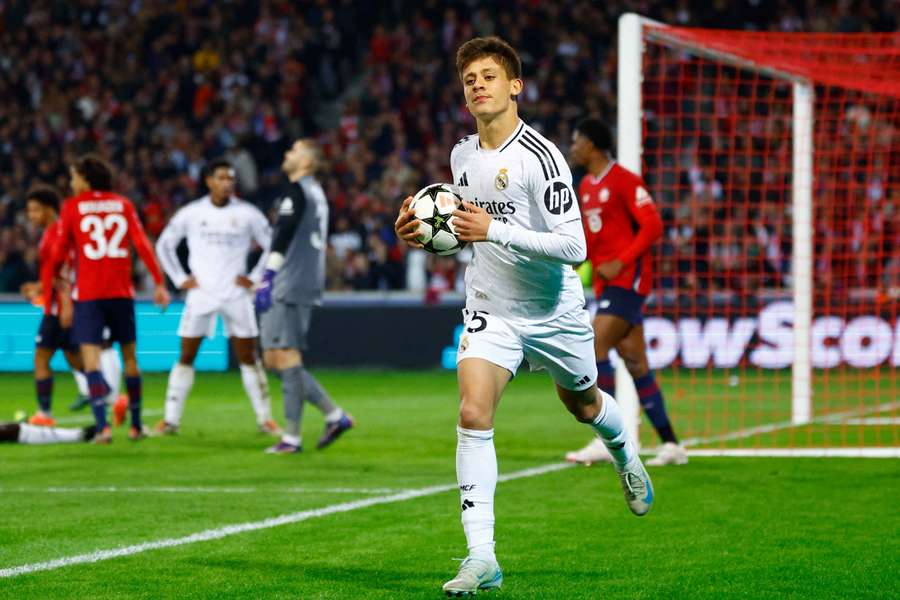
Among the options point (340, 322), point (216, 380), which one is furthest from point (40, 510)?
point (340, 322)

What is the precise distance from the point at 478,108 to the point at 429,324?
13.3 m

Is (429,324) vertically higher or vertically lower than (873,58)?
lower

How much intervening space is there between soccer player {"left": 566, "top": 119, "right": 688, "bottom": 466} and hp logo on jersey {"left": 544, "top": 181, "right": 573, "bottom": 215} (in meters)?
3.38

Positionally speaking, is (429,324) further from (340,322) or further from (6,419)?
(6,419)

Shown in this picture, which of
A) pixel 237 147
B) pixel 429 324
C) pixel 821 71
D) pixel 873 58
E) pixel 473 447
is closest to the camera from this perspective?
pixel 473 447

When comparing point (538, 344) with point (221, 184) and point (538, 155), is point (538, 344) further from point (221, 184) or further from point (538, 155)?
point (221, 184)

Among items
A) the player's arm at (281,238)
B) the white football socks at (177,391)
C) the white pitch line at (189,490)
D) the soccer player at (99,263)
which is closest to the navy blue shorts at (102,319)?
the soccer player at (99,263)

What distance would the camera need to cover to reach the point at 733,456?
991 cm

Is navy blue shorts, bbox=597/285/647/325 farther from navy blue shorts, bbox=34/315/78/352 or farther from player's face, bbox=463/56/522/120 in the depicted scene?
navy blue shorts, bbox=34/315/78/352

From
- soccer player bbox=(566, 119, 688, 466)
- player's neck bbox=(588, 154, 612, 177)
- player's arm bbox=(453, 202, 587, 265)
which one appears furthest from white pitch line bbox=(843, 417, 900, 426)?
player's arm bbox=(453, 202, 587, 265)

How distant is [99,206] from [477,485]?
6.13 meters

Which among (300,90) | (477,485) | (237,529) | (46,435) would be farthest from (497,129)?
(300,90)

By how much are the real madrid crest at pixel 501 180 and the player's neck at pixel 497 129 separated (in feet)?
0.45

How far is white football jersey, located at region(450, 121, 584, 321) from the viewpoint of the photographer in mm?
5551
